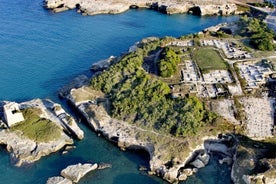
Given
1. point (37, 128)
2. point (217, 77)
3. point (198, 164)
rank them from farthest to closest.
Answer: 1. point (217, 77)
2. point (37, 128)
3. point (198, 164)

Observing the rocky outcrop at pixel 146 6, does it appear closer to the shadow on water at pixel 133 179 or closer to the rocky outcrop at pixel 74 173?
the rocky outcrop at pixel 74 173

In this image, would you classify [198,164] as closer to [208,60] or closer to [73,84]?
[208,60]

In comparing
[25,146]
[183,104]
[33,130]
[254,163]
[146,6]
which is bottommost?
[25,146]

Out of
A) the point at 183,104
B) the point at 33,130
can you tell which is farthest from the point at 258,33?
A: the point at 33,130

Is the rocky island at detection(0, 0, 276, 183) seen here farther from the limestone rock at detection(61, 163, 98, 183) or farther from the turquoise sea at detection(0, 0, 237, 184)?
the turquoise sea at detection(0, 0, 237, 184)

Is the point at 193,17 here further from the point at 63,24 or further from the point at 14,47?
the point at 14,47

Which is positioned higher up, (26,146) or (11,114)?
(11,114)

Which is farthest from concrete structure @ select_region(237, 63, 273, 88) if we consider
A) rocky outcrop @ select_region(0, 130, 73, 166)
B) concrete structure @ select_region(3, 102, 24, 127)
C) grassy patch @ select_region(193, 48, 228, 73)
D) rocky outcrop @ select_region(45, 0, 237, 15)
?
rocky outcrop @ select_region(45, 0, 237, 15)
